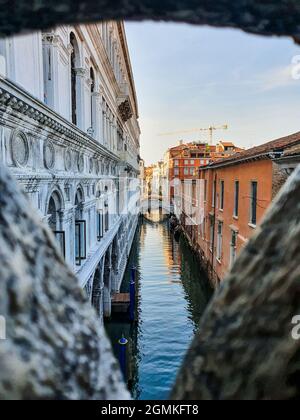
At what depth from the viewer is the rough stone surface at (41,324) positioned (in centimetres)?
61

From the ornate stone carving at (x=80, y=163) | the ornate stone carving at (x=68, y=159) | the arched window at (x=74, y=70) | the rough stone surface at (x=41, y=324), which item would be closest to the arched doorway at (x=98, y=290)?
the ornate stone carving at (x=80, y=163)

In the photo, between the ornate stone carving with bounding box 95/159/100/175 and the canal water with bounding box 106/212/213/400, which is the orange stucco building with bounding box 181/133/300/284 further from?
the ornate stone carving with bounding box 95/159/100/175

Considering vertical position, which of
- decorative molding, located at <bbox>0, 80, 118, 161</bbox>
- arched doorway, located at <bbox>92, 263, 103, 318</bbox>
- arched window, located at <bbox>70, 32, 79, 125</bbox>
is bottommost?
arched doorway, located at <bbox>92, 263, 103, 318</bbox>

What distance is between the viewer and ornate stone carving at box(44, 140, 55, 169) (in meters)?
5.04

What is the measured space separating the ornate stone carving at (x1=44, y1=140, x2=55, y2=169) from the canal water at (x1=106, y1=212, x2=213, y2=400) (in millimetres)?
3757

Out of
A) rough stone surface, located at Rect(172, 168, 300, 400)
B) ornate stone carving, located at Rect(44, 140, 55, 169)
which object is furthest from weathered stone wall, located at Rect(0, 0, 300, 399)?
ornate stone carving, located at Rect(44, 140, 55, 169)


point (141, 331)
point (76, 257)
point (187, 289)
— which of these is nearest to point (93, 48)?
point (76, 257)

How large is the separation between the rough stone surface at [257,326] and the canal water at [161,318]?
3.14 meters

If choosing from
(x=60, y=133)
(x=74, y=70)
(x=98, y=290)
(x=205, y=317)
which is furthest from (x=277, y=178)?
(x=205, y=317)

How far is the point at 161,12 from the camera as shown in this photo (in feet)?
2.30

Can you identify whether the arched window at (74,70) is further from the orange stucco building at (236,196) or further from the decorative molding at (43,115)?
the orange stucco building at (236,196)

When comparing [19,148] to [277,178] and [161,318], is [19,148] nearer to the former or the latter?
[277,178]

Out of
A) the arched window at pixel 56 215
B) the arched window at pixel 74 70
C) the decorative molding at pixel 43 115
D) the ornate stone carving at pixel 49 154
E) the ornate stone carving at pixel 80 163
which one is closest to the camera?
the decorative molding at pixel 43 115

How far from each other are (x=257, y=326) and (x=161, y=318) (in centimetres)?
1227
